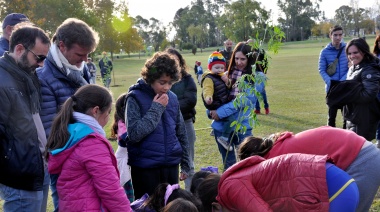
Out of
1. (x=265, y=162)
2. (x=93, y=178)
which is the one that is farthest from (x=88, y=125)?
(x=265, y=162)

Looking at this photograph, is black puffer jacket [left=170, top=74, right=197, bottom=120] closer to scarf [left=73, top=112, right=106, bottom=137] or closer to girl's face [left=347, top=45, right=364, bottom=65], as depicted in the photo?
girl's face [left=347, top=45, right=364, bottom=65]

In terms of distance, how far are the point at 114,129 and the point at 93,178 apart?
1.59 m

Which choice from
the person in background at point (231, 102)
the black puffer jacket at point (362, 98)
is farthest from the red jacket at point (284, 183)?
the black puffer jacket at point (362, 98)

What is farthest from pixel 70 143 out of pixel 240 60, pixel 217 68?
pixel 240 60

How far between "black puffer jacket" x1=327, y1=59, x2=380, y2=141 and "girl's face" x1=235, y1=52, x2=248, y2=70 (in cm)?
108

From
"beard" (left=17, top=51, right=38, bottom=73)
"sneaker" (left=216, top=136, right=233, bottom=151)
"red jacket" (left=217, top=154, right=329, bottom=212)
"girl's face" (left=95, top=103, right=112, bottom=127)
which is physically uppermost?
"beard" (left=17, top=51, right=38, bottom=73)

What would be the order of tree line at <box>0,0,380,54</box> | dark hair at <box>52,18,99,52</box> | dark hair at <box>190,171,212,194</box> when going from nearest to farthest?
dark hair at <box>52,18,99,52</box> < dark hair at <box>190,171,212,194</box> < tree line at <box>0,0,380,54</box>

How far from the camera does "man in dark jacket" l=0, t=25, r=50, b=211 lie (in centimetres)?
228

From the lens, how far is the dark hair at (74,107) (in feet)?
8.04

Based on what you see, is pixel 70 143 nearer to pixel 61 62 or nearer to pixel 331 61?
pixel 61 62

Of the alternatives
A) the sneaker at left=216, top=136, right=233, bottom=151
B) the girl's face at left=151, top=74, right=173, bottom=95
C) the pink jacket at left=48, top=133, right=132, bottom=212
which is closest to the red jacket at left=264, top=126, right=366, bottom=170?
the girl's face at left=151, top=74, right=173, bottom=95

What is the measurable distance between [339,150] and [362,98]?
6.04ft

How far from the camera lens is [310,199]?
2.44 metres

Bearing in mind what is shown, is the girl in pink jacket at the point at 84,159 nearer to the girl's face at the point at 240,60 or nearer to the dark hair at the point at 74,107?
the dark hair at the point at 74,107
